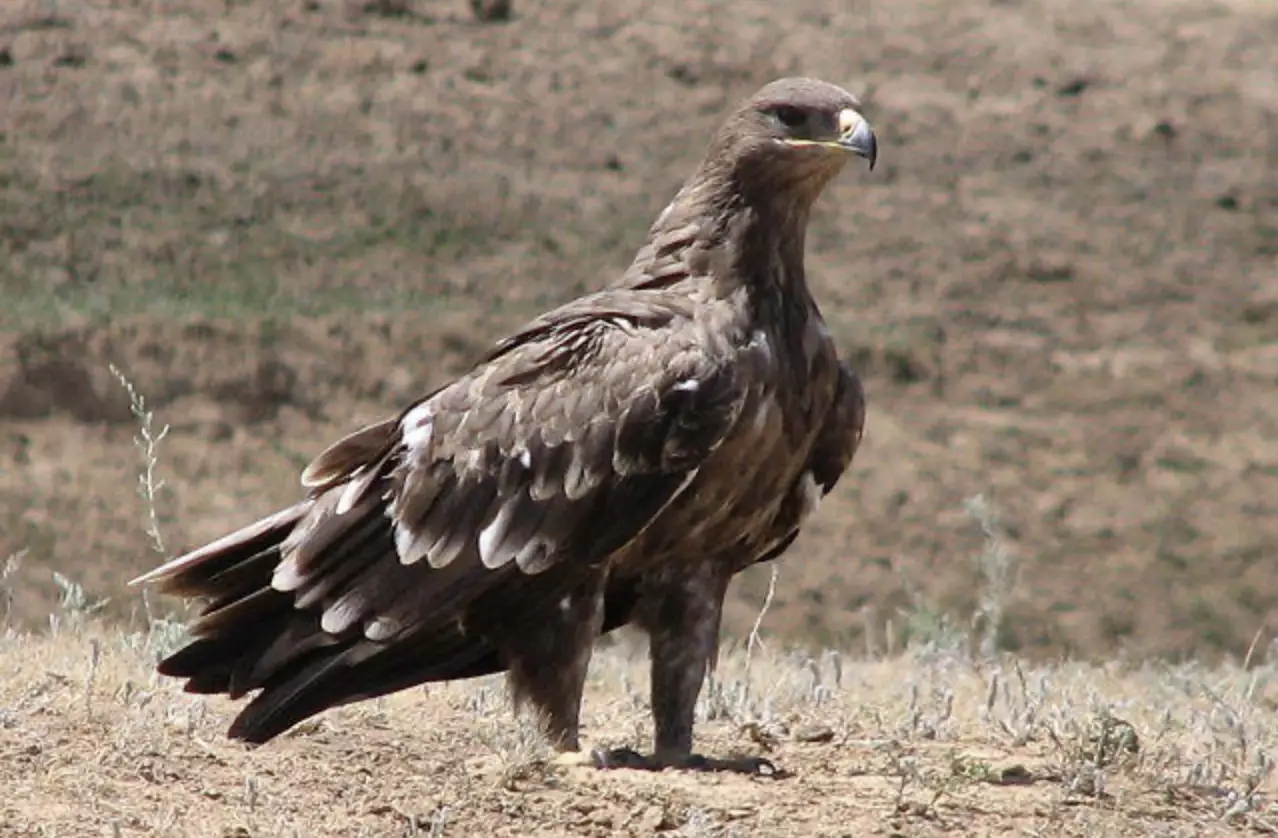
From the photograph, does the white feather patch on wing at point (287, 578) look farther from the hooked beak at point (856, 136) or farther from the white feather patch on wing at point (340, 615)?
the hooked beak at point (856, 136)

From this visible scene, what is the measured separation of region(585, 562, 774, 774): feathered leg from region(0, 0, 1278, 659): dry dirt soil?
13.5 m

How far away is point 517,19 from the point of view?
33.9 meters

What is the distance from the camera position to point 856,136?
24.7ft

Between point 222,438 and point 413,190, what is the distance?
526 cm

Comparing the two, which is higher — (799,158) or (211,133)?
(799,158)

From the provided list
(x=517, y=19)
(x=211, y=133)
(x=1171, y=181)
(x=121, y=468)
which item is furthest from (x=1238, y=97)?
(x=121, y=468)

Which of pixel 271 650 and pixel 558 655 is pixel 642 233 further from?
pixel 558 655

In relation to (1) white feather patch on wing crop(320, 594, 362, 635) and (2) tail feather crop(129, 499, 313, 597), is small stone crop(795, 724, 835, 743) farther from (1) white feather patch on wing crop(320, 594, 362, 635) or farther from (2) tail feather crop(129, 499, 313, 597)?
(2) tail feather crop(129, 499, 313, 597)

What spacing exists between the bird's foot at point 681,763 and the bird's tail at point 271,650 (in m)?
0.45

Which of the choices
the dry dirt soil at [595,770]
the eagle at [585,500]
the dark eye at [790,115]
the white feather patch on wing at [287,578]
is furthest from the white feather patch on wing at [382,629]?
the dark eye at [790,115]

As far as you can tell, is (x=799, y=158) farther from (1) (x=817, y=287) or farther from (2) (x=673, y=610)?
(1) (x=817, y=287)

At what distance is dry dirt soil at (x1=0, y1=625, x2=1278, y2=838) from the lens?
662 cm

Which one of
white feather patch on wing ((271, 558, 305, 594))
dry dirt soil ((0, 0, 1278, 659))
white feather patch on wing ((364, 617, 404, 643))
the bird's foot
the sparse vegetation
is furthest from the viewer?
dry dirt soil ((0, 0, 1278, 659))

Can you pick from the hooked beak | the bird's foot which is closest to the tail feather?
the bird's foot
